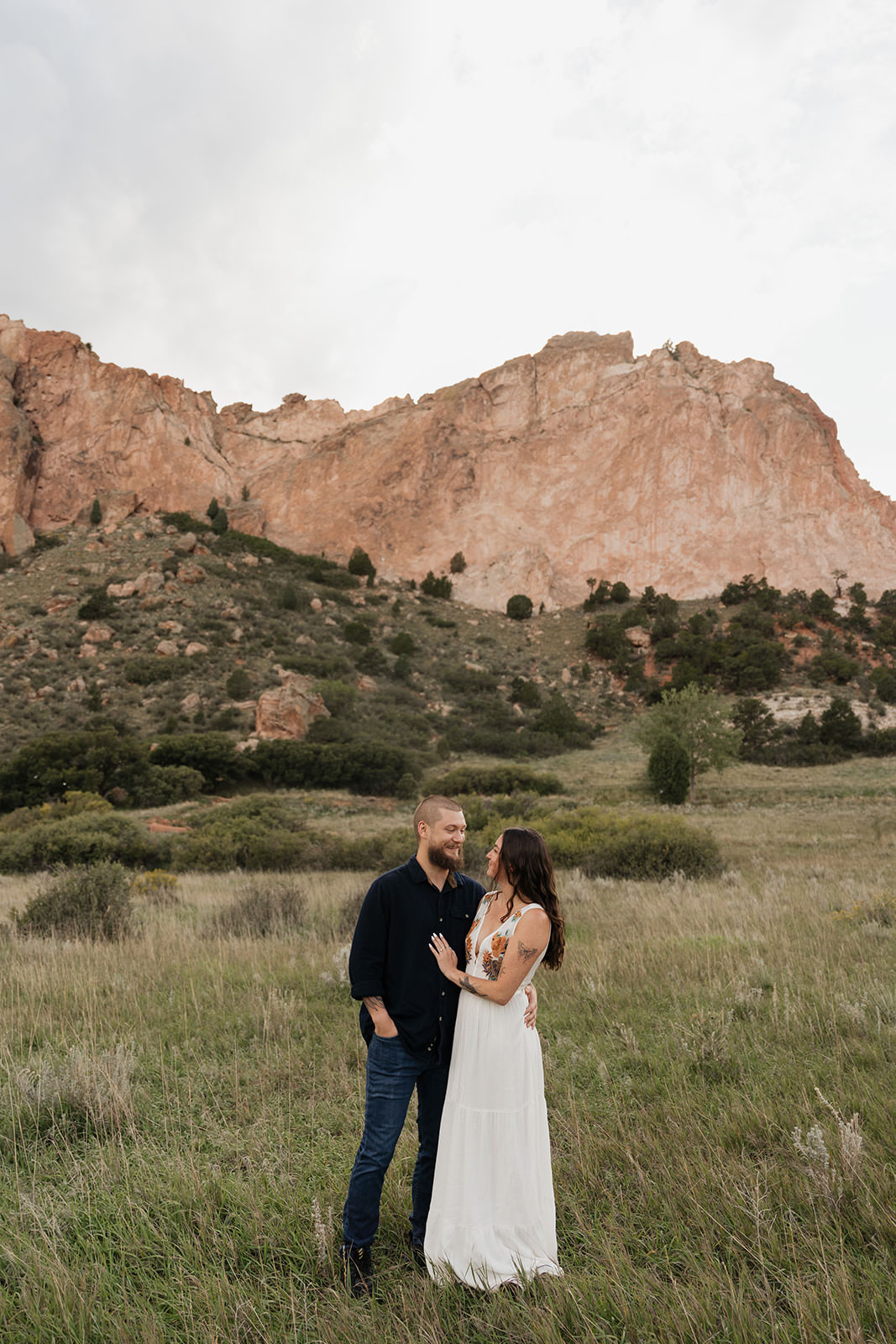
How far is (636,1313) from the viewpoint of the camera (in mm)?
1957

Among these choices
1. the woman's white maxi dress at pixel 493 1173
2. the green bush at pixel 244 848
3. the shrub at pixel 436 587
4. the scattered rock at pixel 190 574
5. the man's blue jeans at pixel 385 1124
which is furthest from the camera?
the shrub at pixel 436 587

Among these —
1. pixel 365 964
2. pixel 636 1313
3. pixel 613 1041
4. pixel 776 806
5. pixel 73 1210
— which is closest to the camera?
pixel 636 1313

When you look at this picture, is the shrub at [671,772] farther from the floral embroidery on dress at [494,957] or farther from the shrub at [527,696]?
the floral embroidery on dress at [494,957]

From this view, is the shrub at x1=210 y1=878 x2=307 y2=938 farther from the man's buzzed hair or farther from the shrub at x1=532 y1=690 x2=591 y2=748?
the shrub at x1=532 y1=690 x2=591 y2=748

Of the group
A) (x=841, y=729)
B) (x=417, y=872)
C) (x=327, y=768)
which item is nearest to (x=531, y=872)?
(x=417, y=872)

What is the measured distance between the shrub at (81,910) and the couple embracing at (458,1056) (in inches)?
239

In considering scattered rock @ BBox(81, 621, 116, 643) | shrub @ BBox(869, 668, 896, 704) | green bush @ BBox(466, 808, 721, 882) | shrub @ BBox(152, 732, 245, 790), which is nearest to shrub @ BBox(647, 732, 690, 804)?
green bush @ BBox(466, 808, 721, 882)

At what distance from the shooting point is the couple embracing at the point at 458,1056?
7.29ft

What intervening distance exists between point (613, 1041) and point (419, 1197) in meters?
2.10

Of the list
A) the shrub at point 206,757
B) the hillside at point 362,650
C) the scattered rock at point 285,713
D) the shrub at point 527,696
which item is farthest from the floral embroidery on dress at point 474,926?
the shrub at point 527,696

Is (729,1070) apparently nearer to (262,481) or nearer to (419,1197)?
(419,1197)

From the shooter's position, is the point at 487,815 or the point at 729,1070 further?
→ the point at 487,815

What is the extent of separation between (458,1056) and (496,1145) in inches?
11.0

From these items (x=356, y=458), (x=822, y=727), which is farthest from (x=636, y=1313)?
(x=356, y=458)
